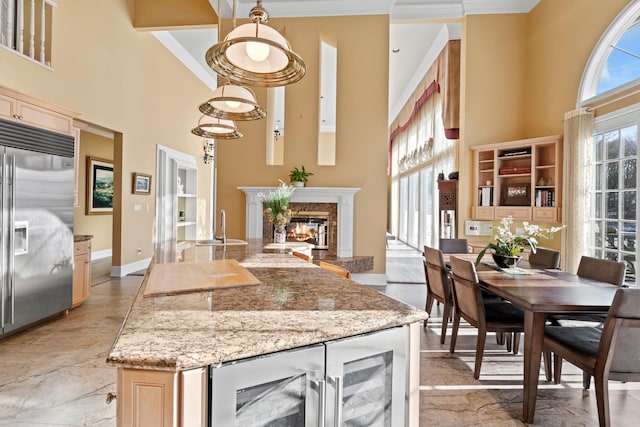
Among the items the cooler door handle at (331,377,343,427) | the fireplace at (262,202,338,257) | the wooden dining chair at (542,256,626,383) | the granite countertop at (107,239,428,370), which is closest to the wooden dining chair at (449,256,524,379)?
the wooden dining chair at (542,256,626,383)

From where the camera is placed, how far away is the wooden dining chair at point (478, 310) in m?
2.46

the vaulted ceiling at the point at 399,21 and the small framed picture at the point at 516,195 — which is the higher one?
the vaulted ceiling at the point at 399,21

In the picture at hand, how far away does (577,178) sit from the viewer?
13.7ft

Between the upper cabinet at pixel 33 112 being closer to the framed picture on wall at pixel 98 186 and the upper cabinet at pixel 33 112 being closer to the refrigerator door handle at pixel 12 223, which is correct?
the refrigerator door handle at pixel 12 223

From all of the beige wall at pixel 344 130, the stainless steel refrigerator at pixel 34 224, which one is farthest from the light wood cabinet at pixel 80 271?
the beige wall at pixel 344 130

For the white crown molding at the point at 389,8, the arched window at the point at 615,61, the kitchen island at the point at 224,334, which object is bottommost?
the kitchen island at the point at 224,334

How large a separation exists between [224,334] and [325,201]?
15.4 feet

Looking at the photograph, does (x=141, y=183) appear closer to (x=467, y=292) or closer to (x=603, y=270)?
(x=467, y=292)

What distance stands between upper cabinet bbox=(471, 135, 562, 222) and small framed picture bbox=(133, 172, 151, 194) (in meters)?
5.61

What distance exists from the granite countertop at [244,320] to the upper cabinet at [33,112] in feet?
8.83

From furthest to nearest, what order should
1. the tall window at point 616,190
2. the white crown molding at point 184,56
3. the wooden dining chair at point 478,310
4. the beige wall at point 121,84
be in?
1. the white crown molding at point 184,56
2. the beige wall at point 121,84
3. the tall window at point 616,190
4. the wooden dining chair at point 478,310

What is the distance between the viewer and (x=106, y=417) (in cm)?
200

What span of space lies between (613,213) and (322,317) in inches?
171

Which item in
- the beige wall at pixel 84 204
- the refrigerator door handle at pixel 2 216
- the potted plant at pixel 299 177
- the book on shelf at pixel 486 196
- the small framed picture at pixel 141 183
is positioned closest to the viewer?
the refrigerator door handle at pixel 2 216
